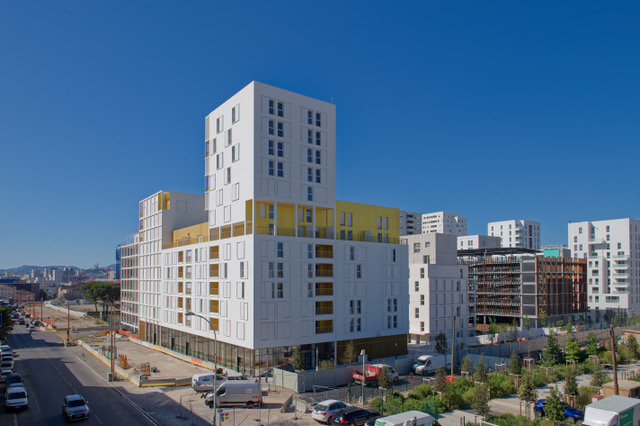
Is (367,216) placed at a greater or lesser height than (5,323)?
greater

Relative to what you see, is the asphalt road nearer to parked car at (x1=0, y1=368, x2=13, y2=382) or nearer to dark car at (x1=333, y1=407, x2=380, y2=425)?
parked car at (x1=0, y1=368, x2=13, y2=382)

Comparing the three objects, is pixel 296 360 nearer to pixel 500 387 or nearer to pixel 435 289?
pixel 500 387

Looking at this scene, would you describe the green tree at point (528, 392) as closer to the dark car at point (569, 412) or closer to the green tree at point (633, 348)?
the dark car at point (569, 412)

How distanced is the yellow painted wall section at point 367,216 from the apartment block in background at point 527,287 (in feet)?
145

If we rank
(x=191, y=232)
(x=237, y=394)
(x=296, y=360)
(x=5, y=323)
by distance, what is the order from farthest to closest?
(x=191, y=232) → (x=5, y=323) → (x=296, y=360) → (x=237, y=394)

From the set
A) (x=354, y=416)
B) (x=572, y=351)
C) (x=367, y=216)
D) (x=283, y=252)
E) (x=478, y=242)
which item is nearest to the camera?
(x=354, y=416)

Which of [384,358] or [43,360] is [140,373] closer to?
[43,360]

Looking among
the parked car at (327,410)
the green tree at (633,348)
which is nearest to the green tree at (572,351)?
the green tree at (633,348)

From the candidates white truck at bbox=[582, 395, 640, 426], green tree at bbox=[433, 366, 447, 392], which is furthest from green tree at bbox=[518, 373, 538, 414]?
white truck at bbox=[582, 395, 640, 426]

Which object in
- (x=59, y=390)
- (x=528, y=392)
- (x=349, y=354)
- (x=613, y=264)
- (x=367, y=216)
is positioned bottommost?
(x=59, y=390)

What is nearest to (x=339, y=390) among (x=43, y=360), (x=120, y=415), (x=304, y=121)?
(x=120, y=415)

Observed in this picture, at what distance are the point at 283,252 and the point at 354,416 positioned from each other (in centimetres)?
2450

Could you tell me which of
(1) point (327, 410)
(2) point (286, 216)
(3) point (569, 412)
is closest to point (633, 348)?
(3) point (569, 412)

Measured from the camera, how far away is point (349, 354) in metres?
57.0
